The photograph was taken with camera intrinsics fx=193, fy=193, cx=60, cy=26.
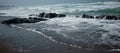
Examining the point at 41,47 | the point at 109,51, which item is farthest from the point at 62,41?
the point at 109,51

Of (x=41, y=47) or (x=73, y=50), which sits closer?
(x=73, y=50)

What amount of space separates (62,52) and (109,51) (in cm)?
190

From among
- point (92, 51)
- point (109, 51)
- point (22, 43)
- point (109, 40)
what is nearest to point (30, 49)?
point (22, 43)

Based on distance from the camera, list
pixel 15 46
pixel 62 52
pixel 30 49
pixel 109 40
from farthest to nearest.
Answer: pixel 109 40, pixel 15 46, pixel 30 49, pixel 62 52

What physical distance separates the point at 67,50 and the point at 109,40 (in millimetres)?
2642

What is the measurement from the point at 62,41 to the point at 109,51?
266cm

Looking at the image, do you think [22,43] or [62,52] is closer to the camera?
[62,52]

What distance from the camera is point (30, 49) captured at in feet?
27.3

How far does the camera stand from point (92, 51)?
7828 millimetres

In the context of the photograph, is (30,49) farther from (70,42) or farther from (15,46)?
(70,42)

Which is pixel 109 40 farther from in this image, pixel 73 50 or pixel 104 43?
pixel 73 50

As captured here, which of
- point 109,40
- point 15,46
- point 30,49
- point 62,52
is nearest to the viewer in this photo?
point 62,52

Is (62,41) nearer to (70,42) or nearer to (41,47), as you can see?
(70,42)

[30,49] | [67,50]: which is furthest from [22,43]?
[67,50]
